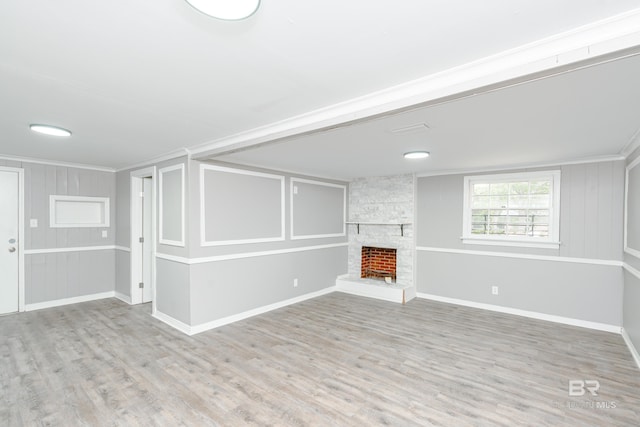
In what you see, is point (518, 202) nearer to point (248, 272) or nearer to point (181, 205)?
point (248, 272)

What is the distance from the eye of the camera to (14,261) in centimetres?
452

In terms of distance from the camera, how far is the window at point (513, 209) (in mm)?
4324

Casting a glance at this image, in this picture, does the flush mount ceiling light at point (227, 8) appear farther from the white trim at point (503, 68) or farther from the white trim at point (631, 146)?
the white trim at point (631, 146)

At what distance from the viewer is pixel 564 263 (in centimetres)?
419

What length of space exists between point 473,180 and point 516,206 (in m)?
0.72

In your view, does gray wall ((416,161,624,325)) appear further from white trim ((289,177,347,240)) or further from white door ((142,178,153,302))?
white door ((142,178,153,302))

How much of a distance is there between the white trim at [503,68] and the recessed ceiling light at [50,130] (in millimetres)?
2332

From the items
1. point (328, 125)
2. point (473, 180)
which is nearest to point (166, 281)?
point (328, 125)

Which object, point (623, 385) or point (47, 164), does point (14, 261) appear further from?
point (623, 385)

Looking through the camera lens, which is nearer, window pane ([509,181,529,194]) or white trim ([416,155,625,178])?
white trim ([416,155,625,178])

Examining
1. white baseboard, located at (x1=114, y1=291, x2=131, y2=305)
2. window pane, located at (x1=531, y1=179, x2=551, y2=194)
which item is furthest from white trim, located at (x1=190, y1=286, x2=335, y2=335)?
window pane, located at (x1=531, y1=179, x2=551, y2=194)

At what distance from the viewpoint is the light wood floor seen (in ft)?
7.44
